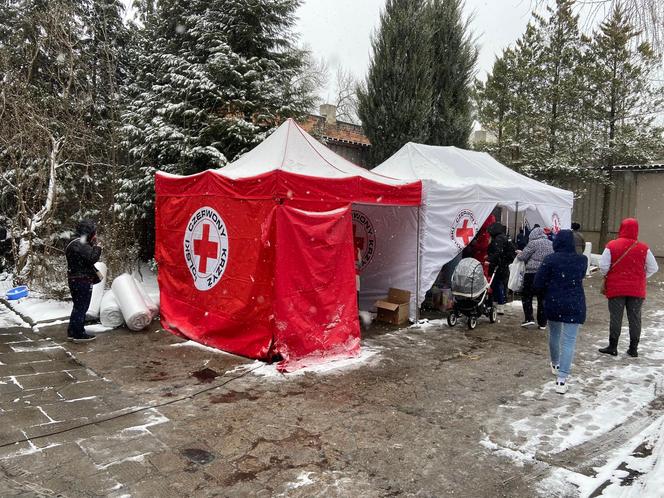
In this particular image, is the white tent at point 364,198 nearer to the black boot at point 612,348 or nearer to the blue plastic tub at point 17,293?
the black boot at point 612,348

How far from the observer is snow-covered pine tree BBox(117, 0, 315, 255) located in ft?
35.3

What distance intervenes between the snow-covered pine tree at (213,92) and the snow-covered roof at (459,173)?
11.0 ft

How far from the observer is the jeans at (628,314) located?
6273mm

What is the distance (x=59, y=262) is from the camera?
409 inches

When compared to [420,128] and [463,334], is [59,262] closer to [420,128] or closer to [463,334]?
[463,334]

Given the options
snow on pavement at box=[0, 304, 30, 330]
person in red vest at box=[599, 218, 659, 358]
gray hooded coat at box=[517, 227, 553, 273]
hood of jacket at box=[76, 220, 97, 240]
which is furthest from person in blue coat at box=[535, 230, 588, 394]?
snow on pavement at box=[0, 304, 30, 330]

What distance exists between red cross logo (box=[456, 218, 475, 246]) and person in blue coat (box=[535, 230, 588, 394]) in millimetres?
3081

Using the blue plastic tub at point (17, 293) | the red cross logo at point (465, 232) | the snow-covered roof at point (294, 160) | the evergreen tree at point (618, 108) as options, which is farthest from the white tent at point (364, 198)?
the evergreen tree at point (618, 108)

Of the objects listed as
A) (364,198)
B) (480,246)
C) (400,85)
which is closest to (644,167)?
(400,85)

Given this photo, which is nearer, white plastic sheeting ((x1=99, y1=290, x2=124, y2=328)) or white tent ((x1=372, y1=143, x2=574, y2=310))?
white plastic sheeting ((x1=99, y1=290, x2=124, y2=328))

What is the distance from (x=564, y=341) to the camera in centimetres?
510

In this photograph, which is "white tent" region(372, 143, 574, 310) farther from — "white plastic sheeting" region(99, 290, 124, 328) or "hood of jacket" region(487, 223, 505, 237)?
"white plastic sheeting" region(99, 290, 124, 328)

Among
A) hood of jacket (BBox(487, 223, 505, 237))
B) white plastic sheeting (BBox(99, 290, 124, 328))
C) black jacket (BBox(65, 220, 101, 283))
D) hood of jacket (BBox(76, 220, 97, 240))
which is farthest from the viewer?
hood of jacket (BBox(487, 223, 505, 237))

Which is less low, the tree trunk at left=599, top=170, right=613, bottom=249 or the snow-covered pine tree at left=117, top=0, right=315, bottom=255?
the snow-covered pine tree at left=117, top=0, right=315, bottom=255
